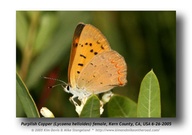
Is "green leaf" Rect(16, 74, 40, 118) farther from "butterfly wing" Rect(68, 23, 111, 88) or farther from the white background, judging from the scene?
"butterfly wing" Rect(68, 23, 111, 88)

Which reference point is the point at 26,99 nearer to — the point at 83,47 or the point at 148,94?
the point at 83,47

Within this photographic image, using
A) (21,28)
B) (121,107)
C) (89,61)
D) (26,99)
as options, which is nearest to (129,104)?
(121,107)

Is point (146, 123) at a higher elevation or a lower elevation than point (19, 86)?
lower

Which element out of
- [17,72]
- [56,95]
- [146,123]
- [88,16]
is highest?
[88,16]
